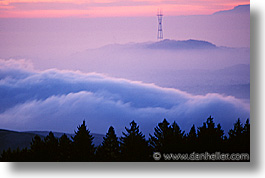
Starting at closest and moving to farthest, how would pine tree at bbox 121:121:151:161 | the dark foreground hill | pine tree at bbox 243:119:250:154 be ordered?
1. pine tree at bbox 243:119:250:154
2. pine tree at bbox 121:121:151:161
3. the dark foreground hill

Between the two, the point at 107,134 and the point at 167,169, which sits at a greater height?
the point at 107,134

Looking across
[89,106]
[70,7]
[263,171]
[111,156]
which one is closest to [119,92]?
[89,106]

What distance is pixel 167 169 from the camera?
22.1 ft

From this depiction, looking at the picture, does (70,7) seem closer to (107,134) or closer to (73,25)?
(73,25)

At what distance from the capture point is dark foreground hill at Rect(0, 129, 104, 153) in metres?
6.97

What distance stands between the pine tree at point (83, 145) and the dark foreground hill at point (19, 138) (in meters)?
0.09

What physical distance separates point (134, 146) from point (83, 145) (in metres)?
0.73

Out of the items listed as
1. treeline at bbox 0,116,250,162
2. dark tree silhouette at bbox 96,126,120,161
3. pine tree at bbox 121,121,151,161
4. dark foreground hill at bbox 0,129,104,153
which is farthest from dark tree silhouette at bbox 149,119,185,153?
dark foreground hill at bbox 0,129,104,153

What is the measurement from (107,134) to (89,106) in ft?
1.56

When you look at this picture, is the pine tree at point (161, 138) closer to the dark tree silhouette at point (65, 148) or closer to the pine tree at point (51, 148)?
the dark tree silhouette at point (65, 148)

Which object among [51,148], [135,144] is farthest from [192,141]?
[51,148]

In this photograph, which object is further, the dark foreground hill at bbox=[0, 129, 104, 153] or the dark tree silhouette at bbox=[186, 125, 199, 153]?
the dark foreground hill at bbox=[0, 129, 104, 153]

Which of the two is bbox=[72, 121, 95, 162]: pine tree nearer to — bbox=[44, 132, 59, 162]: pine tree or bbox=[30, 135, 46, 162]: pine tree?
bbox=[44, 132, 59, 162]: pine tree

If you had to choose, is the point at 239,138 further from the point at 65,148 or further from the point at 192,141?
the point at 65,148
